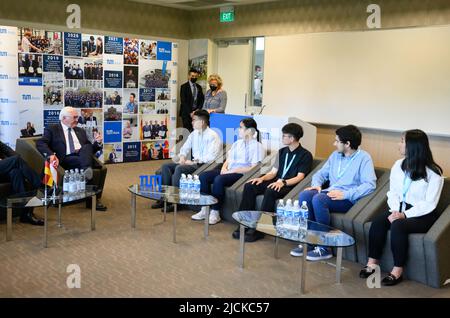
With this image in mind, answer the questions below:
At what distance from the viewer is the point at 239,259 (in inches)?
181

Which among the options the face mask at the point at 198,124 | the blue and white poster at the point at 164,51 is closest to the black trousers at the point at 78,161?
the face mask at the point at 198,124

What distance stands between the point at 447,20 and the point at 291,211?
→ 15.6ft

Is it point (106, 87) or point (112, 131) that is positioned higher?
point (106, 87)

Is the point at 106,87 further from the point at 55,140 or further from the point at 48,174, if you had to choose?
the point at 48,174

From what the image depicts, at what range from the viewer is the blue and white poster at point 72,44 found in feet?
29.2

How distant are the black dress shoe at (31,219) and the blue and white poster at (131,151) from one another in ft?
13.9

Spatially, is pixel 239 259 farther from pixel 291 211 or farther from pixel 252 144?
pixel 252 144

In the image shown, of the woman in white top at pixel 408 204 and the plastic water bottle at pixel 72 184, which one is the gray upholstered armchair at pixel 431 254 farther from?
the plastic water bottle at pixel 72 184

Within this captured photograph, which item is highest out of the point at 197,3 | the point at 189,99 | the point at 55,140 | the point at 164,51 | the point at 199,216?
the point at 197,3

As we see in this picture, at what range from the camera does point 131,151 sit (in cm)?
994

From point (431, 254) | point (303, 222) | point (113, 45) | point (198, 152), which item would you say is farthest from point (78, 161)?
point (431, 254)

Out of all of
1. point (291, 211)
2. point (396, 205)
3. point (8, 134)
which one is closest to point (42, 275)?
point (291, 211)

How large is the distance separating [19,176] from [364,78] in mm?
5515

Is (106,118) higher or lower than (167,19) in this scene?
lower
